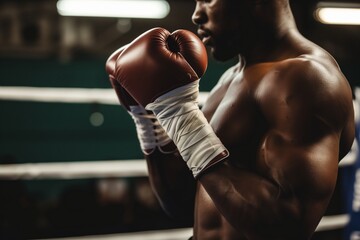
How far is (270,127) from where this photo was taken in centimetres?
103

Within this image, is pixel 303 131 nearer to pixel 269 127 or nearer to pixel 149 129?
pixel 269 127

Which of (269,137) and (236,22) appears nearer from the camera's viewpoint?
(269,137)

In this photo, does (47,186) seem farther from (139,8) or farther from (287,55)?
(287,55)

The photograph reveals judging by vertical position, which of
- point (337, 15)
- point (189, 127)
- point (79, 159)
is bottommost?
point (79, 159)

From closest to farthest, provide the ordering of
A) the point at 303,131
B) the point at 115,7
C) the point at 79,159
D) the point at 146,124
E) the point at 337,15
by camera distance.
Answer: the point at 303,131
the point at 146,124
the point at 79,159
the point at 115,7
the point at 337,15

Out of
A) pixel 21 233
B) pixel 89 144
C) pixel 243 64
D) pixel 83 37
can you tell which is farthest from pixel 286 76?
pixel 83 37

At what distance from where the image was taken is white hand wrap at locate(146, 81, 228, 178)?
1.03m

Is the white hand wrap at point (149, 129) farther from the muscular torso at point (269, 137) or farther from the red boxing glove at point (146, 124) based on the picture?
the muscular torso at point (269, 137)

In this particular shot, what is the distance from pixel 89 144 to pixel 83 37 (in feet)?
10.1

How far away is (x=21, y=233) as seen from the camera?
271 cm

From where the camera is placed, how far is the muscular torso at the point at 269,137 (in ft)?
3.18

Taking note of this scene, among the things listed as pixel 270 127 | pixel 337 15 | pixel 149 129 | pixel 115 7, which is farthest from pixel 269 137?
pixel 337 15

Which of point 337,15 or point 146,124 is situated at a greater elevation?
point 146,124

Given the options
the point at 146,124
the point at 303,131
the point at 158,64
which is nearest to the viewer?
the point at 303,131
